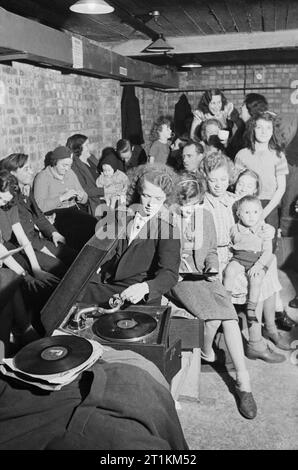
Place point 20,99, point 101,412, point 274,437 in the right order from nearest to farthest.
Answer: point 101,412 < point 274,437 < point 20,99

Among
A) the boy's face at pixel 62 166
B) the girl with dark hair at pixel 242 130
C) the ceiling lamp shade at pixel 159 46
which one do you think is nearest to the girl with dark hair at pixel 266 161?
the girl with dark hair at pixel 242 130

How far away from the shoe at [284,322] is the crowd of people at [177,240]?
0.01 m

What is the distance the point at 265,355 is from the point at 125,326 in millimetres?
1886

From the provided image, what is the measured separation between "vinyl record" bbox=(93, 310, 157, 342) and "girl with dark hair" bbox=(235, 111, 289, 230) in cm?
259

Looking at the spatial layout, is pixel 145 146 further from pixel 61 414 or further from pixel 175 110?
pixel 61 414

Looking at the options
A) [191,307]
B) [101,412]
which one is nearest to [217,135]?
[191,307]

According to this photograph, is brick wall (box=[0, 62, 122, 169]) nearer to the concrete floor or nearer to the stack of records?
the concrete floor

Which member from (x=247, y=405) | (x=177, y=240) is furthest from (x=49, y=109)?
(x=247, y=405)

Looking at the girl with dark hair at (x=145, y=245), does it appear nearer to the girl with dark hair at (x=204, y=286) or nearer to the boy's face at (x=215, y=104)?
the girl with dark hair at (x=204, y=286)

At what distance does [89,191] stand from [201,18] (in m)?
2.57

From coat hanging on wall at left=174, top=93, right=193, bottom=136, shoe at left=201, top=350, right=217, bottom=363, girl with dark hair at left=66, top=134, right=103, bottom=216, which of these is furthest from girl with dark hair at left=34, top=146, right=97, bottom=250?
coat hanging on wall at left=174, top=93, right=193, bottom=136

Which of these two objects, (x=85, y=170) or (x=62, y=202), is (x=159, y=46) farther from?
(x=62, y=202)

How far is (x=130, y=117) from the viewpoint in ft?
29.8

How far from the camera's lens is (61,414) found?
1696 mm
